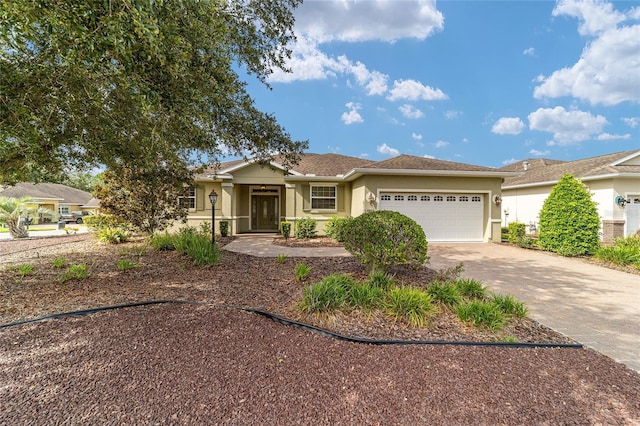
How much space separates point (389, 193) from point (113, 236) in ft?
36.7

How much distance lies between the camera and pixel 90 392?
2.42 metres

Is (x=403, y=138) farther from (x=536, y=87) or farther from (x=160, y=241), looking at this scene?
(x=160, y=241)

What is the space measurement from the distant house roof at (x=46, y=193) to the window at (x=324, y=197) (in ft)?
86.3

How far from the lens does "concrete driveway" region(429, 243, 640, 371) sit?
366 centimetres

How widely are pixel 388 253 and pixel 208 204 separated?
447 inches

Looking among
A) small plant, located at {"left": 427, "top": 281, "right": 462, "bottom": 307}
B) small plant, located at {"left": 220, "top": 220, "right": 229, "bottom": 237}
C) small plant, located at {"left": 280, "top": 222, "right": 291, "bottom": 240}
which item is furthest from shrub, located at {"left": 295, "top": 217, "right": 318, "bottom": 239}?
small plant, located at {"left": 427, "top": 281, "right": 462, "bottom": 307}

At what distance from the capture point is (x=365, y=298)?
13.5ft

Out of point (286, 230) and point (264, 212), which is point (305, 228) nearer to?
point (286, 230)

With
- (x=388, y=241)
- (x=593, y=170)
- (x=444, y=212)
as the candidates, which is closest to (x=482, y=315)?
(x=388, y=241)

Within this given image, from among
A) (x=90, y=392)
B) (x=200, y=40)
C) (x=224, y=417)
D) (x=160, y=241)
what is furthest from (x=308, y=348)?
(x=160, y=241)

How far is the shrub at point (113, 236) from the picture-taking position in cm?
1083

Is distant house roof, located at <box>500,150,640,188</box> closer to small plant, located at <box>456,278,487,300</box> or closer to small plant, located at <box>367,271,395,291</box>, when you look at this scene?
small plant, located at <box>456,278,487,300</box>

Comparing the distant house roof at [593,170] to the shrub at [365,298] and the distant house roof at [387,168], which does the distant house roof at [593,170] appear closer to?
the distant house roof at [387,168]

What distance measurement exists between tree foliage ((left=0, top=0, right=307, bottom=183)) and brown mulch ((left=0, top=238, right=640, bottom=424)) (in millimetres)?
2810
